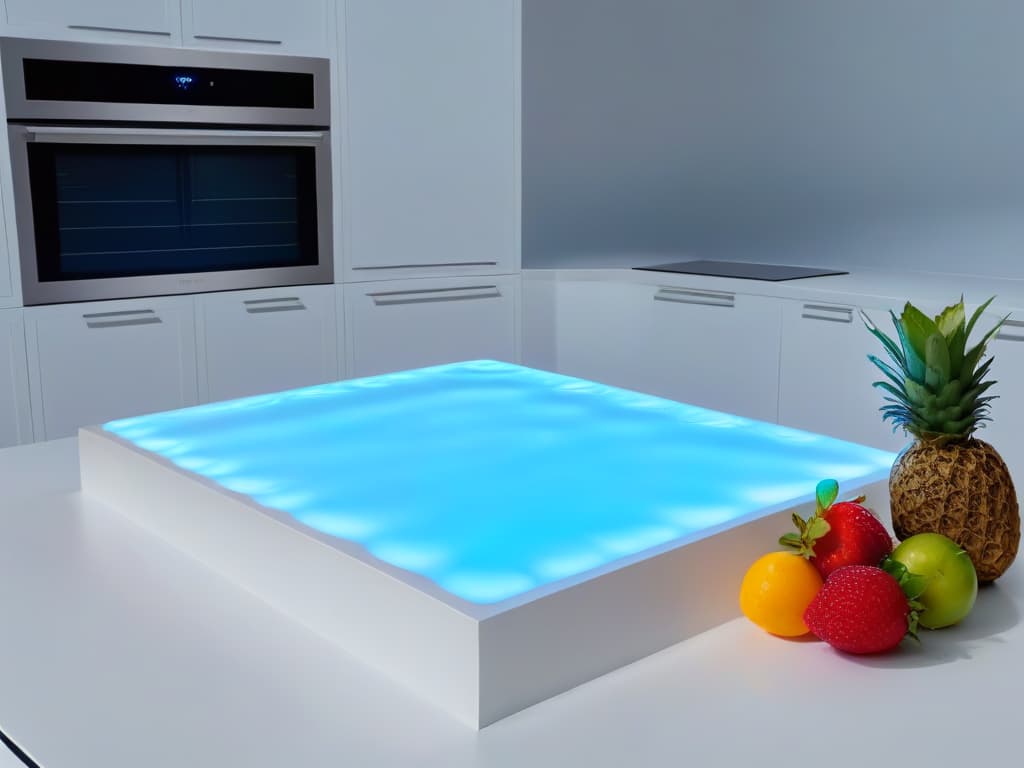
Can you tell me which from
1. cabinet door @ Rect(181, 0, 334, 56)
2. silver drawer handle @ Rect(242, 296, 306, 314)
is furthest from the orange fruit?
cabinet door @ Rect(181, 0, 334, 56)

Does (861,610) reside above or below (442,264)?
below

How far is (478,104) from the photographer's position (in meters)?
3.59

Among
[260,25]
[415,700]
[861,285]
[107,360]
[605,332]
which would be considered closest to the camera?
[415,700]

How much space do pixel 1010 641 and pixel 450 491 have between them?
62 cm

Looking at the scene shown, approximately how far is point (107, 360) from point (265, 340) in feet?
1.57

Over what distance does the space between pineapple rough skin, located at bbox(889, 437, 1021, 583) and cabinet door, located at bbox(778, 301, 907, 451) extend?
188cm

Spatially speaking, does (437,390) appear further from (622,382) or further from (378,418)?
(622,382)

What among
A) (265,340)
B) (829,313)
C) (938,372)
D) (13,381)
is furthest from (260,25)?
(938,372)

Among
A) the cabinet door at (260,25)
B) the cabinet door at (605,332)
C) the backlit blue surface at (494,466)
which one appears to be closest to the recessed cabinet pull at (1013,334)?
the cabinet door at (605,332)

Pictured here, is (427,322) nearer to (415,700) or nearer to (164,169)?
(164,169)

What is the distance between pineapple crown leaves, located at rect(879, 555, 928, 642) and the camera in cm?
101

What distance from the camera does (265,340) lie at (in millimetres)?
3297

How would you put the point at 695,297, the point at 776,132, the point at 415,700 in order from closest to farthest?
the point at 415,700, the point at 695,297, the point at 776,132

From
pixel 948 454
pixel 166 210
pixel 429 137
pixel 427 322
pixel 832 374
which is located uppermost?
pixel 429 137
